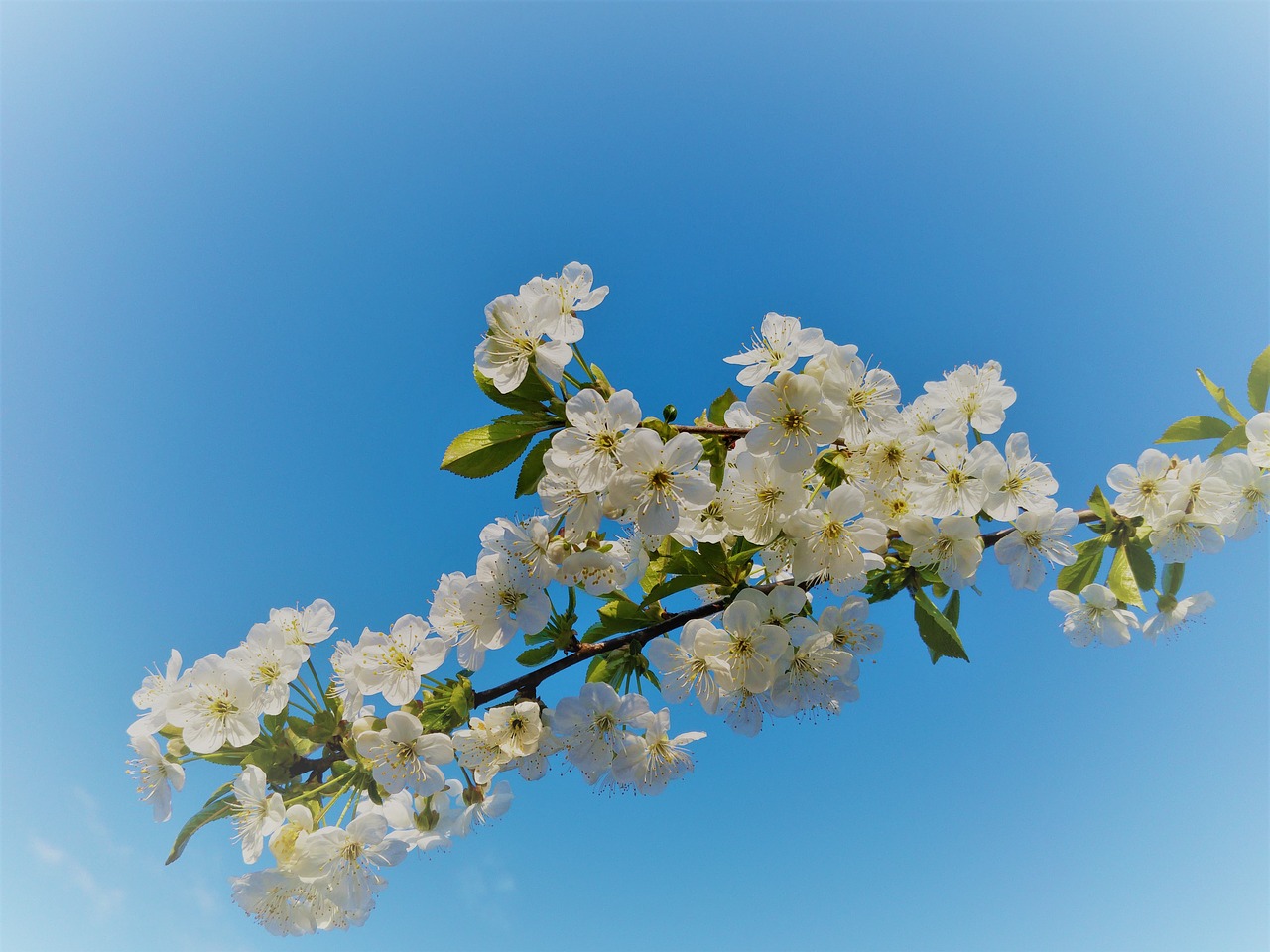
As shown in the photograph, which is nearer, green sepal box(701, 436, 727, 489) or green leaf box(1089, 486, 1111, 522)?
green sepal box(701, 436, 727, 489)

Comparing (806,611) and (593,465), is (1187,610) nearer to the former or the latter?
(806,611)

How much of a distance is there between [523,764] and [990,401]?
215 centimetres

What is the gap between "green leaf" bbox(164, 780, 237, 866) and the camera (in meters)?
2.23

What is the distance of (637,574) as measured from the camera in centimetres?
218

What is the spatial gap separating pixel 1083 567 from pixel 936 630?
3.10ft

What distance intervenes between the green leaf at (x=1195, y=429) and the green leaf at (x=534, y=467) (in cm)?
246

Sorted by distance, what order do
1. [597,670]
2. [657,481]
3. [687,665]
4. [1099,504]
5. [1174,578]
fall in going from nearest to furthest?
1. [657,481]
2. [687,665]
3. [597,670]
4. [1099,504]
5. [1174,578]

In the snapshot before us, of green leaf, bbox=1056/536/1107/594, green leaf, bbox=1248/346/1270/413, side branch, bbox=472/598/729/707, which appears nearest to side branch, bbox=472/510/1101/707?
side branch, bbox=472/598/729/707

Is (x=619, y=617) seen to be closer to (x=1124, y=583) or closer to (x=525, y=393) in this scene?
(x=525, y=393)

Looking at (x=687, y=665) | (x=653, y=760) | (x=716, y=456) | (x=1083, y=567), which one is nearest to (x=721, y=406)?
(x=716, y=456)

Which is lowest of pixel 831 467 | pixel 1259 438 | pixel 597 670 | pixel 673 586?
pixel 597 670

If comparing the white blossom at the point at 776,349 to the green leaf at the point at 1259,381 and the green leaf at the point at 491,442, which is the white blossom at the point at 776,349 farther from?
the green leaf at the point at 1259,381

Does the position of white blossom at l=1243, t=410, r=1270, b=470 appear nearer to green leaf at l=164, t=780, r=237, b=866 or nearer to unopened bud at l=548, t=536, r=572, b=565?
unopened bud at l=548, t=536, r=572, b=565

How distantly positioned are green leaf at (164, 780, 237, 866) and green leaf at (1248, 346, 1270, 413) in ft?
13.2
